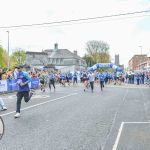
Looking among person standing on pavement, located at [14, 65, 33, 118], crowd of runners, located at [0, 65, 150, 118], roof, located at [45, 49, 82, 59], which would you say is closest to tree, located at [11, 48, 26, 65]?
roof, located at [45, 49, 82, 59]

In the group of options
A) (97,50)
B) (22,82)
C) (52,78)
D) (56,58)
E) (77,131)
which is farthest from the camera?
(97,50)

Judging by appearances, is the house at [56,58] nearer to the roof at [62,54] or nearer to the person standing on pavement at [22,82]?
the roof at [62,54]

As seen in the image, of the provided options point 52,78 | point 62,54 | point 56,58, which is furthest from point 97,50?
point 52,78

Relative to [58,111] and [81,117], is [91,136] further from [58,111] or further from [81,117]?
[58,111]

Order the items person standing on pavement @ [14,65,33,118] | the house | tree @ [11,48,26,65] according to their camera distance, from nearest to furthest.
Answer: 1. person standing on pavement @ [14,65,33,118]
2. tree @ [11,48,26,65]
3. the house

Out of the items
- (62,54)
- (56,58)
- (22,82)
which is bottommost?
(22,82)

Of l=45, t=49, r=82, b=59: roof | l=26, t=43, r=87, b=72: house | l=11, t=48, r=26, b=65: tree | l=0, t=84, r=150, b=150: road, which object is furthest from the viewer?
l=45, t=49, r=82, b=59: roof

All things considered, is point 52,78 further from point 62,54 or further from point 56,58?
point 62,54

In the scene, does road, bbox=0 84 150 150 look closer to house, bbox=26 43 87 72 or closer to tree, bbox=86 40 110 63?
house, bbox=26 43 87 72

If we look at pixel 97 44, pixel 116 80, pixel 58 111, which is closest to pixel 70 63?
pixel 97 44

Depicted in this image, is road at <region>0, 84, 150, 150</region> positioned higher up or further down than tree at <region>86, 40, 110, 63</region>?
further down

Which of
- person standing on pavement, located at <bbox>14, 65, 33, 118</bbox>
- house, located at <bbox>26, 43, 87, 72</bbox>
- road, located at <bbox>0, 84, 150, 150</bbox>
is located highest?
house, located at <bbox>26, 43, 87, 72</bbox>

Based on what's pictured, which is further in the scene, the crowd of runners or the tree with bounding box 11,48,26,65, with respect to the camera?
the tree with bounding box 11,48,26,65

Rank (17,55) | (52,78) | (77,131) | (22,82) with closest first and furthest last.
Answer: (77,131)
(22,82)
(52,78)
(17,55)
